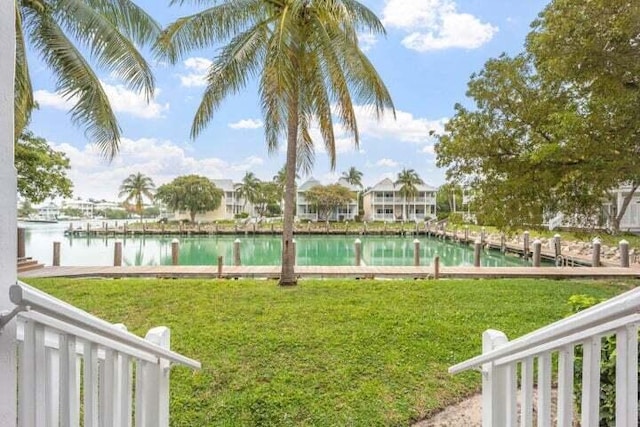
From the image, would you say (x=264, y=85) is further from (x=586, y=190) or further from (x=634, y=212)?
(x=634, y=212)

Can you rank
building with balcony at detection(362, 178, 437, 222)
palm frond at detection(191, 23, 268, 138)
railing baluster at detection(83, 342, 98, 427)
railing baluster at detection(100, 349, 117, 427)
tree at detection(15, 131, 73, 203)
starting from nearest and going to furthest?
railing baluster at detection(83, 342, 98, 427), railing baluster at detection(100, 349, 117, 427), palm frond at detection(191, 23, 268, 138), tree at detection(15, 131, 73, 203), building with balcony at detection(362, 178, 437, 222)

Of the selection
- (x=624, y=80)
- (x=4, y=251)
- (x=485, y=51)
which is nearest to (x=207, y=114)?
(x=485, y=51)

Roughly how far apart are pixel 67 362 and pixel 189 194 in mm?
44163

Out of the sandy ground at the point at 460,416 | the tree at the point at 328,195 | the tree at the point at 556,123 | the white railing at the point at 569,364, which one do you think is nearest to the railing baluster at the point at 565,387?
the white railing at the point at 569,364

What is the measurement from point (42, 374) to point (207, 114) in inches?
287

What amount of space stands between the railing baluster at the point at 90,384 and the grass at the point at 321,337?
2057 millimetres

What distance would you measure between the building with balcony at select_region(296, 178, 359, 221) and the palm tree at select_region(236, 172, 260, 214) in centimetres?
511

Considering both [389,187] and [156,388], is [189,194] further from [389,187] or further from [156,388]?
[156,388]

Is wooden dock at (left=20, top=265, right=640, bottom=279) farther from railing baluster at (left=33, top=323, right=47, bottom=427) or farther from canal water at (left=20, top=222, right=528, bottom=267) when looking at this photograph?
railing baluster at (left=33, top=323, right=47, bottom=427)

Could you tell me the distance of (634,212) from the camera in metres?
22.3

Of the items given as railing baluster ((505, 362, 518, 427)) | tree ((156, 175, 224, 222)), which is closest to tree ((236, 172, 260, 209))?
tree ((156, 175, 224, 222))

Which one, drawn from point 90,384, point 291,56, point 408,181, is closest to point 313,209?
point 408,181

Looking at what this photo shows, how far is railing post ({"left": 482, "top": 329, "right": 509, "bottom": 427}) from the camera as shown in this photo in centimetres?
192

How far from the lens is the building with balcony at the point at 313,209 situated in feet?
162
